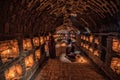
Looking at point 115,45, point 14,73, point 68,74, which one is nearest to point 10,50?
point 14,73

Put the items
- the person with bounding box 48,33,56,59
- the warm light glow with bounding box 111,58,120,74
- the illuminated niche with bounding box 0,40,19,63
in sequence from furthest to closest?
the person with bounding box 48,33,56,59, the warm light glow with bounding box 111,58,120,74, the illuminated niche with bounding box 0,40,19,63

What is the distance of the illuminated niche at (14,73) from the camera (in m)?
6.62

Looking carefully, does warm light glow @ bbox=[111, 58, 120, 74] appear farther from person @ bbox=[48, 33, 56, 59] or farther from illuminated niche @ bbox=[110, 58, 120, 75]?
person @ bbox=[48, 33, 56, 59]

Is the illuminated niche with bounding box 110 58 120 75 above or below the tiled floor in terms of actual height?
above

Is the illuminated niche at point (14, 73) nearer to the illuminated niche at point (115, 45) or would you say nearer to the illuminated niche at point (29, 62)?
the illuminated niche at point (29, 62)

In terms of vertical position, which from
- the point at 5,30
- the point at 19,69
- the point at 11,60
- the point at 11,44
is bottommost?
the point at 19,69

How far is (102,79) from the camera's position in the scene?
32.7 feet

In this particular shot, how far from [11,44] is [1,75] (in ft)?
6.71

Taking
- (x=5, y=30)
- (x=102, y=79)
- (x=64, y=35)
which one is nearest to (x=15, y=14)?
(x=5, y=30)

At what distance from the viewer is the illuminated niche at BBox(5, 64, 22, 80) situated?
21.7 feet

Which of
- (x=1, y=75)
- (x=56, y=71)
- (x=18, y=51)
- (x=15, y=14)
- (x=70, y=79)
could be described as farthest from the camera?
(x=56, y=71)

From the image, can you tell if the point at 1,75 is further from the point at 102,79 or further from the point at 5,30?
the point at 102,79

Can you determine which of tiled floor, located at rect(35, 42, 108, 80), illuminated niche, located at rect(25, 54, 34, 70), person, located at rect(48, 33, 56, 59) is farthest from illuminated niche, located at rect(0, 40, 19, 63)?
person, located at rect(48, 33, 56, 59)

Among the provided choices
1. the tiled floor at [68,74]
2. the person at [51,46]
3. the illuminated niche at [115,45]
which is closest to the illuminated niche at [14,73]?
the tiled floor at [68,74]
